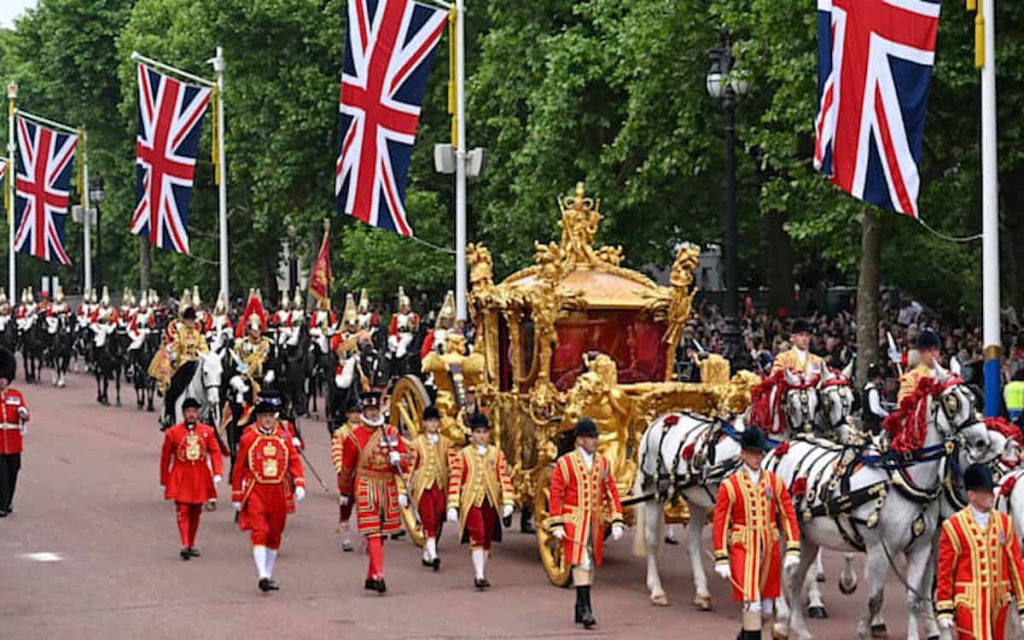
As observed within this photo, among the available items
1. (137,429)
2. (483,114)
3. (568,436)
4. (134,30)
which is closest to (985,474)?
(568,436)

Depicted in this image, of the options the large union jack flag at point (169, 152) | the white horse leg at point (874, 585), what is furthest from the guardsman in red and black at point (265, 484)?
the large union jack flag at point (169, 152)

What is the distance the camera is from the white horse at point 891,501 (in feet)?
41.3

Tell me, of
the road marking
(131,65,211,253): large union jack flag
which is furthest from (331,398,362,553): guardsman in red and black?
(131,65,211,253): large union jack flag

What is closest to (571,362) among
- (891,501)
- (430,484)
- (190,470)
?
(430,484)

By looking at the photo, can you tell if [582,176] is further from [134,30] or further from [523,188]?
[134,30]

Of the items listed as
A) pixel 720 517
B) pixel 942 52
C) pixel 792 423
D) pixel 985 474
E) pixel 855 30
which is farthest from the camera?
pixel 942 52

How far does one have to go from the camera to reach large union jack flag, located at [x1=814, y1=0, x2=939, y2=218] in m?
18.2

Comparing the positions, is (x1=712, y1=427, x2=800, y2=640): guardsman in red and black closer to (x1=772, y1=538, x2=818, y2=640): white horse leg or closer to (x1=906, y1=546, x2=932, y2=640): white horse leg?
(x1=772, y1=538, x2=818, y2=640): white horse leg

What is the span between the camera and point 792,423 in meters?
15.5

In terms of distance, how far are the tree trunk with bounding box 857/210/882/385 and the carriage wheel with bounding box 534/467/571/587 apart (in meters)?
11.9

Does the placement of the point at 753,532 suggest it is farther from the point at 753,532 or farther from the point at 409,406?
the point at 409,406

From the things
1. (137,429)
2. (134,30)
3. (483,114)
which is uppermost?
(134,30)

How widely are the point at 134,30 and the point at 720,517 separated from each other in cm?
5432

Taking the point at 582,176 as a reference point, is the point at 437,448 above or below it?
below
